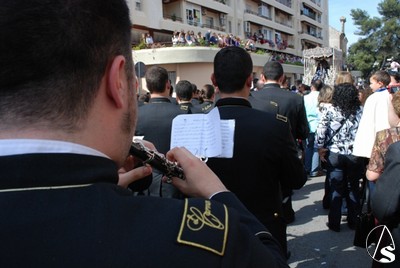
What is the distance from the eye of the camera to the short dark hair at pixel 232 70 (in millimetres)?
2539

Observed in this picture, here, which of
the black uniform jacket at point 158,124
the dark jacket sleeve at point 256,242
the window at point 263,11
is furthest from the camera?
the window at point 263,11

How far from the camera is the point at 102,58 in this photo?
908 millimetres

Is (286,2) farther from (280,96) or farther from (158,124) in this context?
(158,124)

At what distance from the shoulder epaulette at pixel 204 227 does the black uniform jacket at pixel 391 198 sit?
5.58ft

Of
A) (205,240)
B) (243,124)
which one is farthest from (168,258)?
(243,124)

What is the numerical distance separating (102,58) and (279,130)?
170 cm

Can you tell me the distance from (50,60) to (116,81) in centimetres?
17

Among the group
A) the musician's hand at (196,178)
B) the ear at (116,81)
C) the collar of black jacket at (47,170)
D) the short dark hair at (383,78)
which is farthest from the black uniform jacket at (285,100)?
the collar of black jacket at (47,170)

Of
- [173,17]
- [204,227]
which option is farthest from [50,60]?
[173,17]

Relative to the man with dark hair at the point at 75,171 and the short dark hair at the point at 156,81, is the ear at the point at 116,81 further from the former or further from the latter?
the short dark hair at the point at 156,81

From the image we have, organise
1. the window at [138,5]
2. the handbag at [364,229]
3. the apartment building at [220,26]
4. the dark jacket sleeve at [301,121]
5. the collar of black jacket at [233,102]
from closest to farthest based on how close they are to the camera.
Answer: the collar of black jacket at [233,102], the handbag at [364,229], the dark jacket sleeve at [301,121], the apartment building at [220,26], the window at [138,5]

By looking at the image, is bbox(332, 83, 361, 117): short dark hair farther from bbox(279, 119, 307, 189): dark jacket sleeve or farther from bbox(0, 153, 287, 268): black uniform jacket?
bbox(0, 153, 287, 268): black uniform jacket

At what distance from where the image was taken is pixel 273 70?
498 centimetres

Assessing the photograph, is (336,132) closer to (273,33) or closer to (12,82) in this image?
(12,82)
